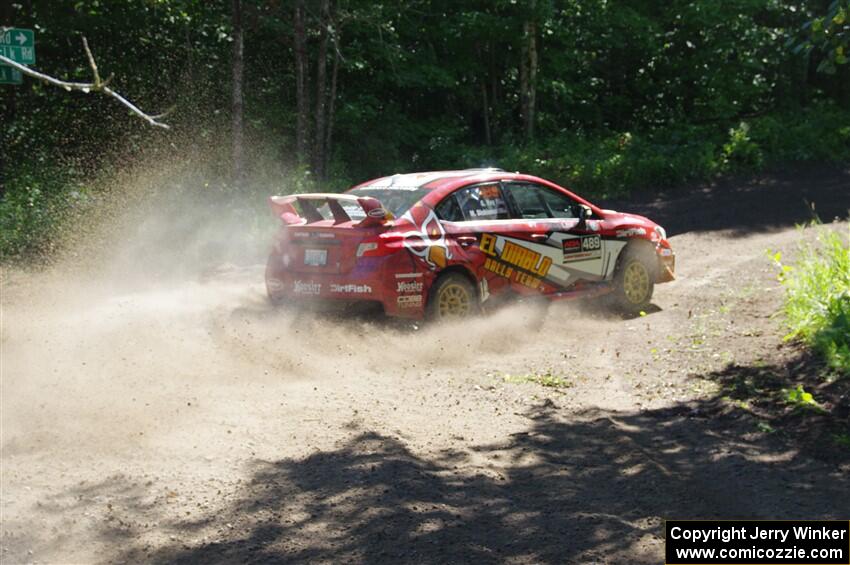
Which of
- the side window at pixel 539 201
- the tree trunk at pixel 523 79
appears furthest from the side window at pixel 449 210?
the tree trunk at pixel 523 79

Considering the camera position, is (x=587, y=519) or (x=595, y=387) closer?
(x=587, y=519)

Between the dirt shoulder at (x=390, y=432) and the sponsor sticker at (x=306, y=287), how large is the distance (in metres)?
0.27

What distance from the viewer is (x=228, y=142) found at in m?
20.7

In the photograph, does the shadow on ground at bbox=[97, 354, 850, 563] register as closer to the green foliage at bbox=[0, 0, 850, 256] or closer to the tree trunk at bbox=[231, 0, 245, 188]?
the green foliage at bbox=[0, 0, 850, 256]

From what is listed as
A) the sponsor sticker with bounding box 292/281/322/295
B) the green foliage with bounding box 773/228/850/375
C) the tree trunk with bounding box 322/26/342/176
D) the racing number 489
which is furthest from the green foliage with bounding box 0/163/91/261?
the green foliage with bounding box 773/228/850/375

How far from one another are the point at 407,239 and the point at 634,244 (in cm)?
345

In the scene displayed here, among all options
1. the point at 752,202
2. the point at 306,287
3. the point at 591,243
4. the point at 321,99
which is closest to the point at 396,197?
the point at 306,287

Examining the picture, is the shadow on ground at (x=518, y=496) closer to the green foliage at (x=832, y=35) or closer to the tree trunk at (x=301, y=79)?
the green foliage at (x=832, y=35)

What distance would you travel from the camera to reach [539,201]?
36.8 ft

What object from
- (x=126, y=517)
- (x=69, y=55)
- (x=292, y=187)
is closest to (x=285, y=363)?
(x=126, y=517)

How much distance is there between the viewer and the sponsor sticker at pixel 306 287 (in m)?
9.99

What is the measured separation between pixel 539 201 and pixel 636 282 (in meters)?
1.77

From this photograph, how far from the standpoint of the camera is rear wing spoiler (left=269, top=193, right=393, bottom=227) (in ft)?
31.8

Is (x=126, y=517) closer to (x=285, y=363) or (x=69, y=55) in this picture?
(x=285, y=363)
